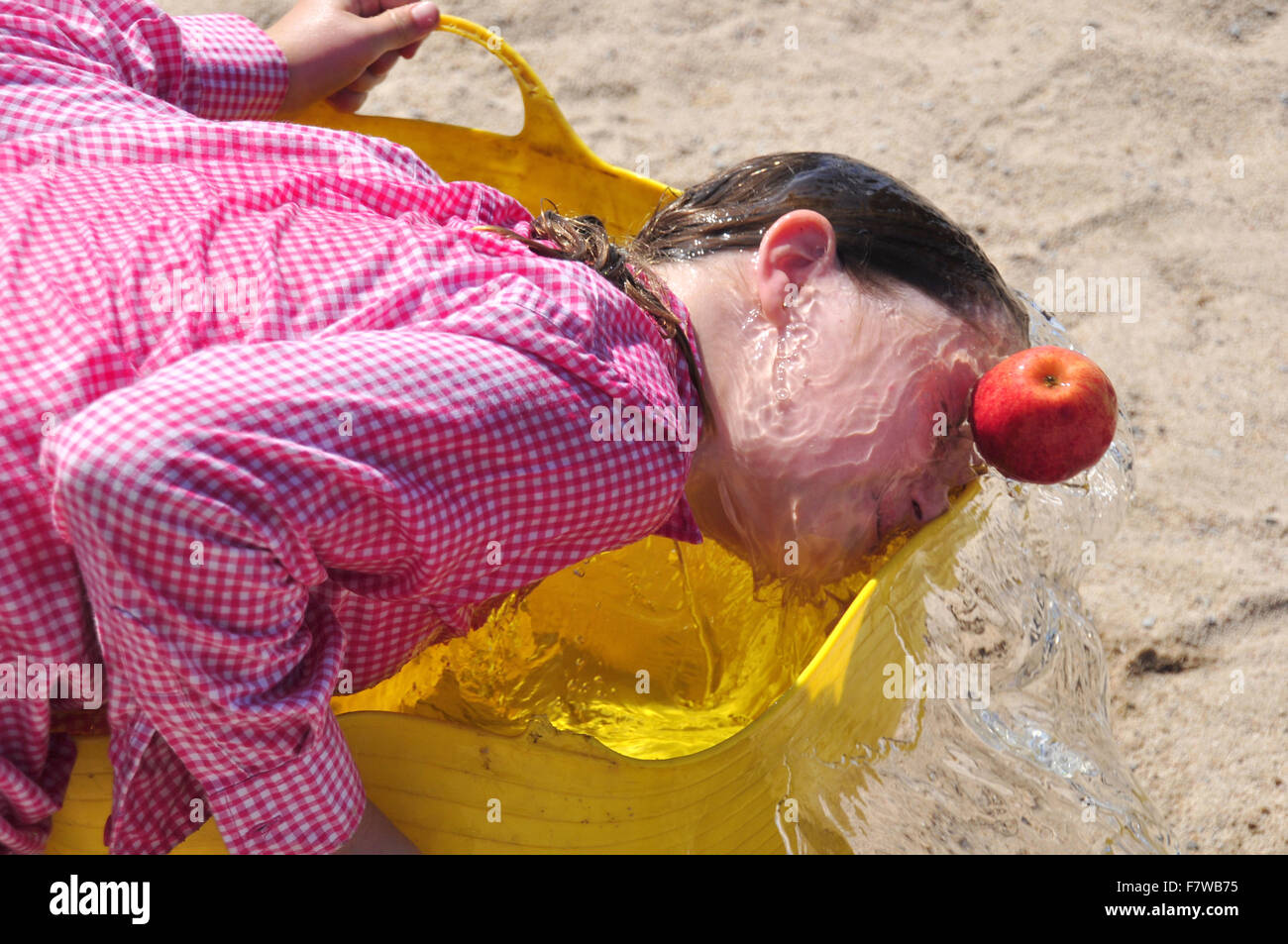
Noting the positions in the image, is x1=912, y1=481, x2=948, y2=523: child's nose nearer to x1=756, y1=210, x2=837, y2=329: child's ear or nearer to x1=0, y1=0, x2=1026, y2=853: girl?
x1=0, y1=0, x2=1026, y2=853: girl

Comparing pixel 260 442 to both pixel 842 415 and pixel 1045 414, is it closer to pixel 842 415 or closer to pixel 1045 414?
pixel 842 415

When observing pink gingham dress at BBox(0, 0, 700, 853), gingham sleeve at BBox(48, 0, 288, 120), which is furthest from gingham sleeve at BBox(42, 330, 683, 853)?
gingham sleeve at BBox(48, 0, 288, 120)

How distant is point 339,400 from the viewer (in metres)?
0.82

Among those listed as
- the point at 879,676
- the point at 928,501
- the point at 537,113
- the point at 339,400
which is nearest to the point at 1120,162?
the point at 537,113

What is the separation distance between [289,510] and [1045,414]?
0.59 meters

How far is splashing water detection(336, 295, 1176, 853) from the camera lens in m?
1.06

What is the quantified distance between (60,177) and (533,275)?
0.39m

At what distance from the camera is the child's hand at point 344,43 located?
1.41 metres

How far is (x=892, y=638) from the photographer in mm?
1005

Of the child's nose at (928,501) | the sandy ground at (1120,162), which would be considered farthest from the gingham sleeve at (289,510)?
the sandy ground at (1120,162)

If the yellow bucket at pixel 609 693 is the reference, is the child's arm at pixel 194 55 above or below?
above

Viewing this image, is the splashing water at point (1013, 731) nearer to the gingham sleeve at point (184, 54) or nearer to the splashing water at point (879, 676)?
the splashing water at point (879, 676)

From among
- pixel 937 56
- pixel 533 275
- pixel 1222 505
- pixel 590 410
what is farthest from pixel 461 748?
pixel 937 56

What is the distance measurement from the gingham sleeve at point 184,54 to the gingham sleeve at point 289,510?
0.57 m
